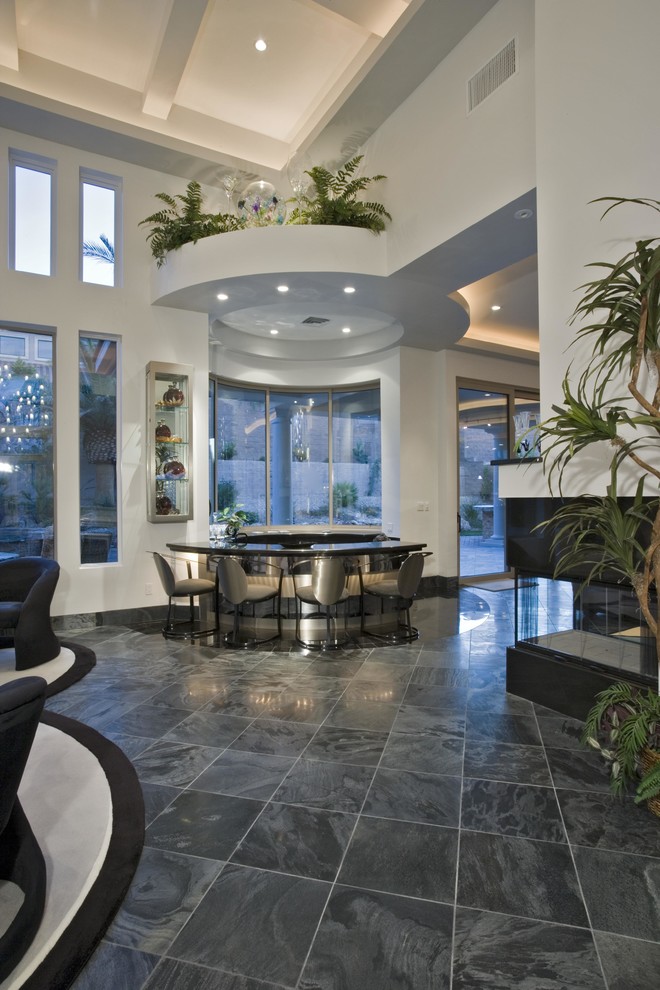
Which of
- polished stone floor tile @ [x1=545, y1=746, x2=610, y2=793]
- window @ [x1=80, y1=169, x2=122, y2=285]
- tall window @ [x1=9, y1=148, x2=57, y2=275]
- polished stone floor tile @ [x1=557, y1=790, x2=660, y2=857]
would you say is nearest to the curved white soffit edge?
window @ [x1=80, y1=169, x2=122, y2=285]

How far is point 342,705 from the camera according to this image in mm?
3576

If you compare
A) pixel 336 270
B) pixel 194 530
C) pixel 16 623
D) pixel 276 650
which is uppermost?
pixel 336 270

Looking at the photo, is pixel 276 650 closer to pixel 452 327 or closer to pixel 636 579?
pixel 636 579

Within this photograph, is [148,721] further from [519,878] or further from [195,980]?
[519,878]

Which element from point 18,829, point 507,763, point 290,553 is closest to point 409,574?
point 290,553

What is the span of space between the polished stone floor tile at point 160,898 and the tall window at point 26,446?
4.38 meters

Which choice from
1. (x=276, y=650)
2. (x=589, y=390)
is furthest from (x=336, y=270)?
(x=276, y=650)

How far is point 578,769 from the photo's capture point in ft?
8.84

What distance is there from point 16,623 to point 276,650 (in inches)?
84.1

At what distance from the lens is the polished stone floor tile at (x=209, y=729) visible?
3.05m

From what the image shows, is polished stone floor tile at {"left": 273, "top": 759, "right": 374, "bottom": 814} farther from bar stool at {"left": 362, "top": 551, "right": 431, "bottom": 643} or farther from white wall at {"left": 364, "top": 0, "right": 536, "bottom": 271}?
white wall at {"left": 364, "top": 0, "right": 536, "bottom": 271}

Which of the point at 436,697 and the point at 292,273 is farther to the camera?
the point at 292,273

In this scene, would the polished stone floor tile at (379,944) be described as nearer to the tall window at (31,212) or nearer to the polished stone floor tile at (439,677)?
the polished stone floor tile at (439,677)

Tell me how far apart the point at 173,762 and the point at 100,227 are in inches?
220
